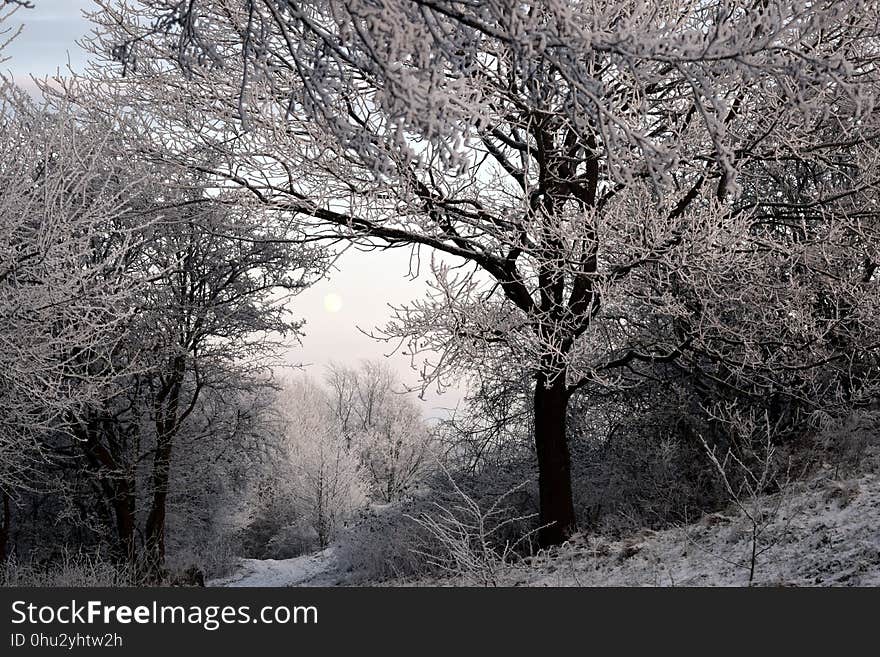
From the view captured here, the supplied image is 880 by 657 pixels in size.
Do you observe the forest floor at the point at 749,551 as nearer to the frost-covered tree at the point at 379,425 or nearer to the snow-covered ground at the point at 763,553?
the snow-covered ground at the point at 763,553

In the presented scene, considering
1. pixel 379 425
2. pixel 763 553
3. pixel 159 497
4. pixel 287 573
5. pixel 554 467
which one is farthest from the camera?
pixel 379 425

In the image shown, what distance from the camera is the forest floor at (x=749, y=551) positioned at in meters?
5.94

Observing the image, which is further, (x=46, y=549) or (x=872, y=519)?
(x=46, y=549)

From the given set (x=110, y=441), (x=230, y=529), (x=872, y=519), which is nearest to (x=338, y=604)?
(x=872, y=519)

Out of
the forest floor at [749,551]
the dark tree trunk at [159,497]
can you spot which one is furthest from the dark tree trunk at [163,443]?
the forest floor at [749,551]

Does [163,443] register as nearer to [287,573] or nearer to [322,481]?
[287,573]

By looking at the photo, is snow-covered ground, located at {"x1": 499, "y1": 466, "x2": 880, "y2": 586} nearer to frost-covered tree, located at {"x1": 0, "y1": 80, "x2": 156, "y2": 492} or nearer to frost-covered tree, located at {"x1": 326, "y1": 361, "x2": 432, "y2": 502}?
frost-covered tree, located at {"x1": 0, "y1": 80, "x2": 156, "y2": 492}

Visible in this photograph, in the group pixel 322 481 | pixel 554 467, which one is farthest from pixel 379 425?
pixel 554 467

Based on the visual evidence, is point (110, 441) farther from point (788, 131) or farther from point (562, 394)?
point (788, 131)

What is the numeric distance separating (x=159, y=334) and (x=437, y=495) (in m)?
5.38

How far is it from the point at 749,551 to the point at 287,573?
14.6m

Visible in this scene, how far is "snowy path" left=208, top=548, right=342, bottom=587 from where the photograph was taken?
15.5 metres

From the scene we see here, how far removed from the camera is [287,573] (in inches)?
758

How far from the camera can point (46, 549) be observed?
16.3 m
